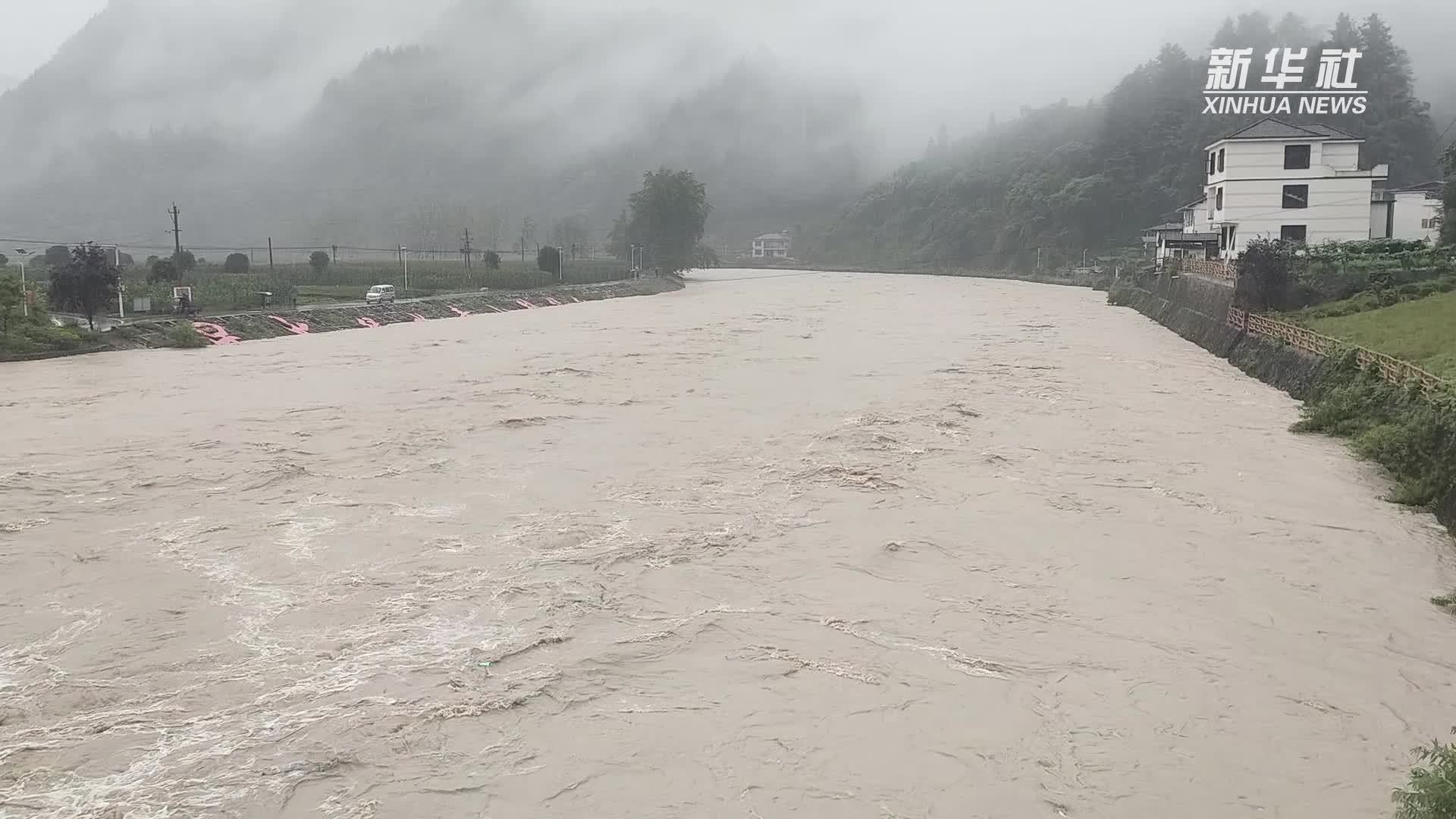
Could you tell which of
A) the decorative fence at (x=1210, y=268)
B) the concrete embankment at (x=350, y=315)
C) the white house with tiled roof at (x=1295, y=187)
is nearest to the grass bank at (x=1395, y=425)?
the decorative fence at (x=1210, y=268)

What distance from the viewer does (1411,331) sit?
2108 cm

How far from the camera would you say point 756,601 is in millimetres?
9500

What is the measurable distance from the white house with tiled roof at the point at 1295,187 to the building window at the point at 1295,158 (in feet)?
0.10

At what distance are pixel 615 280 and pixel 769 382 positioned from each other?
5095 cm

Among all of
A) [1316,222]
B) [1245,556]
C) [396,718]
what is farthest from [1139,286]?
[396,718]

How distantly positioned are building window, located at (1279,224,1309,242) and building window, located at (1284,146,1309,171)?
229 centimetres

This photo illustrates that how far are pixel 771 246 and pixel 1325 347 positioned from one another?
4803 inches

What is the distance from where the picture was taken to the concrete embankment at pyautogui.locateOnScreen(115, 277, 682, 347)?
32.0m

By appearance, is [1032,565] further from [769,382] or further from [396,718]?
[769,382]

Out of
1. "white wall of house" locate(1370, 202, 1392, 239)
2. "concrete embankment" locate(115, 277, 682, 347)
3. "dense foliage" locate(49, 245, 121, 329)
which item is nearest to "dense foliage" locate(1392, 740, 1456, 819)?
"concrete embankment" locate(115, 277, 682, 347)

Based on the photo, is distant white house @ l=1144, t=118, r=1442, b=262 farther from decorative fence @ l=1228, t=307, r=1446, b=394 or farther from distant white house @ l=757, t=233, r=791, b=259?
distant white house @ l=757, t=233, r=791, b=259

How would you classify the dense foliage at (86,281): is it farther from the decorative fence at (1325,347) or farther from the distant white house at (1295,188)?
the distant white house at (1295,188)

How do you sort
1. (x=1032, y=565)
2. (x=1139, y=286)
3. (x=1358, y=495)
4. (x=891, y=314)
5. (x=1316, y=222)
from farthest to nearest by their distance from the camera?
(x=1139, y=286) < (x=891, y=314) < (x=1316, y=222) < (x=1358, y=495) < (x=1032, y=565)

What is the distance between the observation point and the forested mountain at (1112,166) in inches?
3105
